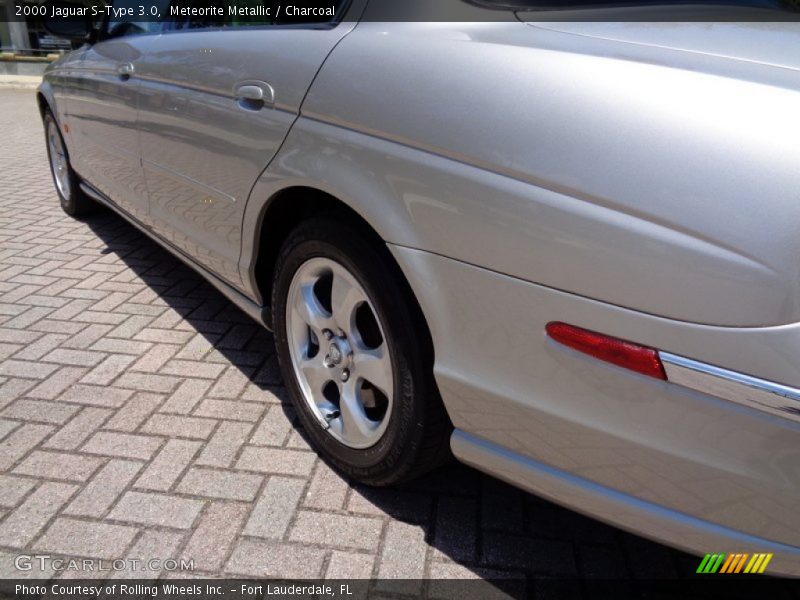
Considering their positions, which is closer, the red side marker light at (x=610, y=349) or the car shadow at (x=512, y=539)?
the red side marker light at (x=610, y=349)

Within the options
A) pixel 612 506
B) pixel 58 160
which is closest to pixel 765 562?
pixel 612 506

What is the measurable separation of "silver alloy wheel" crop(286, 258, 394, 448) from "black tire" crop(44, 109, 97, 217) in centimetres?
335

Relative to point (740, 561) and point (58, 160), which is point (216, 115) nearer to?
point (740, 561)

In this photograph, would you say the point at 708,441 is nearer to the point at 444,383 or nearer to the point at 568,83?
the point at 444,383

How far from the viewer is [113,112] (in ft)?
11.1

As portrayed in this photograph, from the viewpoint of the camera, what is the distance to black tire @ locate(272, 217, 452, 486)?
1782mm

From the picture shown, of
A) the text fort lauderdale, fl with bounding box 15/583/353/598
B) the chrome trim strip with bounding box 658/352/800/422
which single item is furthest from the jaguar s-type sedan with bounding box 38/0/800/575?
the text fort lauderdale, fl with bounding box 15/583/353/598

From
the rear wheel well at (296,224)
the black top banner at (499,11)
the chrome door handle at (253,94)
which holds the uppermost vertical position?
the black top banner at (499,11)

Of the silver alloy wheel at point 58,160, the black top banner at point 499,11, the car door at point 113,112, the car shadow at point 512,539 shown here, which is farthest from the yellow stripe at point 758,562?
the silver alloy wheel at point 58,160

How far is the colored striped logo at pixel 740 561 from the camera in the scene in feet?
4.29

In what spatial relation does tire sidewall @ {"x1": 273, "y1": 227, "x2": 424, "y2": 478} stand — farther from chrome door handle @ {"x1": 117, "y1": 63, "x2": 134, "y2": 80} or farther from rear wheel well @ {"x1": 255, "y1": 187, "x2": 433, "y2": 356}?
chrome door handle @ {"x1": 117, "y1": 63, "x2": 134, "y2": 80}

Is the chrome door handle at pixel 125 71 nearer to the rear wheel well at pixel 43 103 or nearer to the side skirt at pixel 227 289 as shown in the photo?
the side skirt at pixel 227 289

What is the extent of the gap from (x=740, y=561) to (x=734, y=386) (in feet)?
1.35

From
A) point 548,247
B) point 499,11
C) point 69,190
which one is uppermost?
point 499,11
